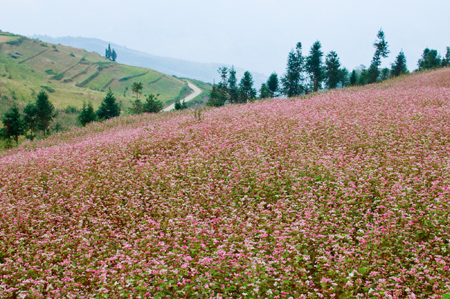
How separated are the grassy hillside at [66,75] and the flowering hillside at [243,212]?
84823 mm

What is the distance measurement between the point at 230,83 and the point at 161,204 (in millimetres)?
68294

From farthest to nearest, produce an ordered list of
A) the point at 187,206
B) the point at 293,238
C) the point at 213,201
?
the point at 213,201
the point at 187,206
the point at 293,238

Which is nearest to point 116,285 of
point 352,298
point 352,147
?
point 352,298

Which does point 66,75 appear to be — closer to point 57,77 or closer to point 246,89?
point 57,77

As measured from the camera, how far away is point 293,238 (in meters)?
5.45

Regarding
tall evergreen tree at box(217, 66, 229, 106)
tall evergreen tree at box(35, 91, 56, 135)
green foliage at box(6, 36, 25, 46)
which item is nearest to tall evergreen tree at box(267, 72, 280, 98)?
tall evergreen tree at box(217, 66, 229, 106)

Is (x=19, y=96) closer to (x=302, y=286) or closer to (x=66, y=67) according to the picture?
(x=66, y=67)

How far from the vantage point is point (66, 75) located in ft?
444

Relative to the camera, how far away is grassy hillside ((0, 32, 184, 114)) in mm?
98188

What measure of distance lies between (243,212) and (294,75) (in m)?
60.0

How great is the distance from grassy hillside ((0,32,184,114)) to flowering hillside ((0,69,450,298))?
8482 cm

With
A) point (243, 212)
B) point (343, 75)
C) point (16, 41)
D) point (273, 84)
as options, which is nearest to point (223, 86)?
point (273, 84)

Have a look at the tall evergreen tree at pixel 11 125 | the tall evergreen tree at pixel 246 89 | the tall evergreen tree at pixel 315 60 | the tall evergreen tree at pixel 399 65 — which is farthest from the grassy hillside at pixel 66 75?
the tall evergreen tree at pixel 399 65

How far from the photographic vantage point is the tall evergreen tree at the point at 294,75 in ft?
207
